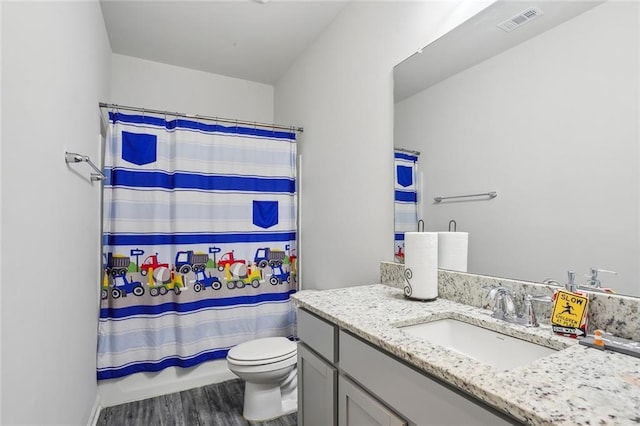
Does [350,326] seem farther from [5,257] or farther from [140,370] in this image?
[140,370]

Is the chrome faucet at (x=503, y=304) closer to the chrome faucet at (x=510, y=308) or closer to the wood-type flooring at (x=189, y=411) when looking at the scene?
the chrome faucet at (x=510, y=308)

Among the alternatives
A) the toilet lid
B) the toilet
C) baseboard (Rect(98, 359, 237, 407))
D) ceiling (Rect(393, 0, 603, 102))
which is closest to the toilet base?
the toilet

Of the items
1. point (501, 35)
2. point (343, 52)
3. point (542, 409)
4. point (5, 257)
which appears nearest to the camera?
point (542, 409)

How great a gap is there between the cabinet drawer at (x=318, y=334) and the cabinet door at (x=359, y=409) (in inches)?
4.0

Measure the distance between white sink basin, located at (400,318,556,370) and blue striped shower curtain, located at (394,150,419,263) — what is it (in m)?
0.55

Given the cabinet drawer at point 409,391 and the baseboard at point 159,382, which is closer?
the cabinet drawer at point 409,391

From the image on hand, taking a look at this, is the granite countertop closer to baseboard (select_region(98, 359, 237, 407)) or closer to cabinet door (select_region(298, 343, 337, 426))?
cabinet door (select_region(298, 343, 337, 426))

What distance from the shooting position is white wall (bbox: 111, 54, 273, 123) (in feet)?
9.02

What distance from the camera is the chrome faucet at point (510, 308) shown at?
3.36ft

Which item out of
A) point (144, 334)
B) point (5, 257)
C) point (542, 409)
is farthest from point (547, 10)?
point (144, 334)

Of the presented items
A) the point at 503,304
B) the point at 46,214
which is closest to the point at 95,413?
the point at 46,214

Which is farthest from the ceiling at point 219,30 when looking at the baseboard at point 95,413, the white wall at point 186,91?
the baseboard at point 95,413

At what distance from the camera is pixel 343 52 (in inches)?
84.4

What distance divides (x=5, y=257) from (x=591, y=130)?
5.33 ft
